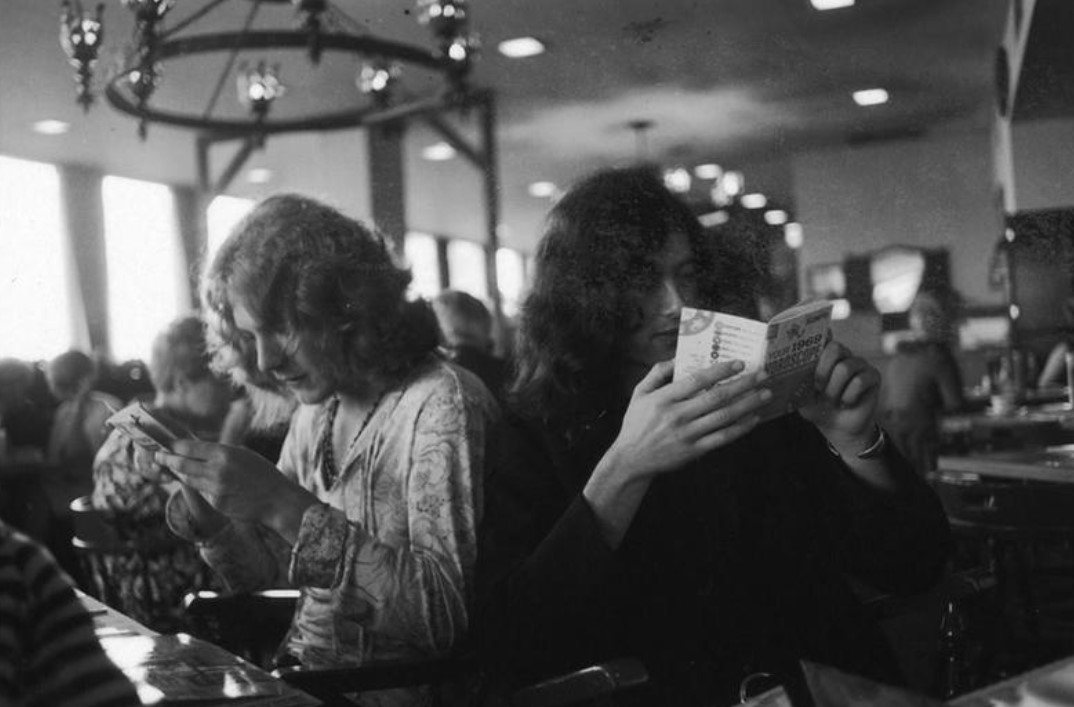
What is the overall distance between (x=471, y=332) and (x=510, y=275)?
490mm

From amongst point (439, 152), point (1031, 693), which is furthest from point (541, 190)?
point (1031, 693)

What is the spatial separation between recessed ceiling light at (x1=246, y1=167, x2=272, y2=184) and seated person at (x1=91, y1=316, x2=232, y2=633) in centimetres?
33

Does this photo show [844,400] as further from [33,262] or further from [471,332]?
[33,262]

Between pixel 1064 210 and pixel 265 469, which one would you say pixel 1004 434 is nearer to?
pixel 1064 210

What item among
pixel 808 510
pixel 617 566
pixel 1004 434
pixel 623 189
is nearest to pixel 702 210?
pixel 623 189

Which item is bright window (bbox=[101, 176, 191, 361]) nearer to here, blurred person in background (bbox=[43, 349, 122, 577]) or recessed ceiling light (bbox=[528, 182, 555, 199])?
blurred person in background (bbox=[43, 349, 122, 577])

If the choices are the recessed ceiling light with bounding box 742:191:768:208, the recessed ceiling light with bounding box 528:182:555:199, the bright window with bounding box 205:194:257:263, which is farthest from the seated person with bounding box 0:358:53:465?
the recessed ceiling light with bounding box 742:191:768:208

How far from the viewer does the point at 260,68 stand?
2484 millimetres

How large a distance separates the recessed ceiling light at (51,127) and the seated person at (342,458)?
2.34ft

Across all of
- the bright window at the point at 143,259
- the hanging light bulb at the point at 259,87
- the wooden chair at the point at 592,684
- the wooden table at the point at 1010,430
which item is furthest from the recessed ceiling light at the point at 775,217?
the wooden table at the point at 1010,430

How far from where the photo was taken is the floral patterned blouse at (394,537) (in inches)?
60.9

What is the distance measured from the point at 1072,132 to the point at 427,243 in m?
1.14

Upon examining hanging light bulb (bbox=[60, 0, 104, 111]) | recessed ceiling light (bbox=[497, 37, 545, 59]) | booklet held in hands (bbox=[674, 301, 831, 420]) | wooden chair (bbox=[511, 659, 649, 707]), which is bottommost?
wooden chair (bbox=[511, 659, 649, 707])

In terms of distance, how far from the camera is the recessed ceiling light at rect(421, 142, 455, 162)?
89.6 inches
